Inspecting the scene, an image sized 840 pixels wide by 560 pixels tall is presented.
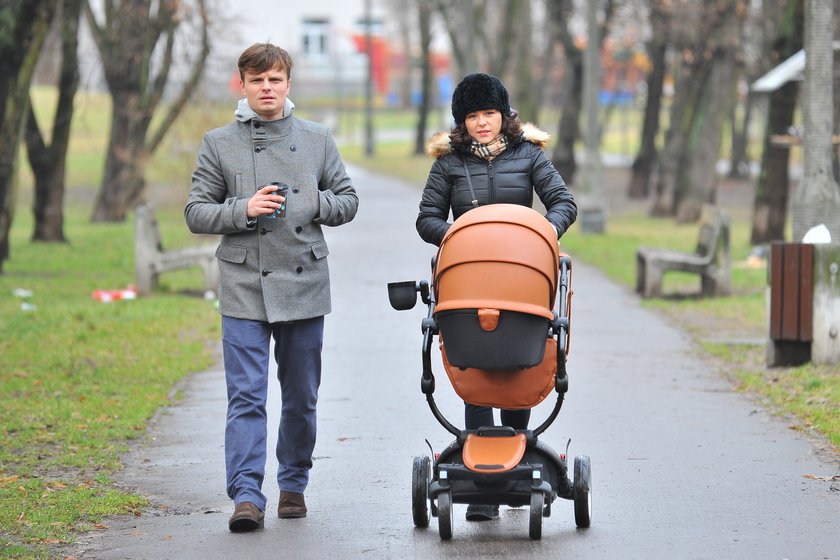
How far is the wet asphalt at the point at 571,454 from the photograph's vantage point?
6191 mm

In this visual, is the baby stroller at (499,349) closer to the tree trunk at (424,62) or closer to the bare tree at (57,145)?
the bare tree at (57,145)

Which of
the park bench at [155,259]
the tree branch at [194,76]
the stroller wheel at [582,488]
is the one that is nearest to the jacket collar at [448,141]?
the stroller wheel at [582,488]

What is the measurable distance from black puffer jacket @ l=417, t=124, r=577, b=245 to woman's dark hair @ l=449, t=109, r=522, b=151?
0.10 feet

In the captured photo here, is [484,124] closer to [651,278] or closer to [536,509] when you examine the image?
[536,509]

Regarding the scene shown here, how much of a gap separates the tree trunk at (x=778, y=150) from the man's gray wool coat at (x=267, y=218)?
14325 mm

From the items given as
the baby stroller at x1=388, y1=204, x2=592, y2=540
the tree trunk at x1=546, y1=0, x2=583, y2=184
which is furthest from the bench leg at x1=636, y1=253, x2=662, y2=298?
the tree trunk at x1=546, y1=0, x2=583, y2=184

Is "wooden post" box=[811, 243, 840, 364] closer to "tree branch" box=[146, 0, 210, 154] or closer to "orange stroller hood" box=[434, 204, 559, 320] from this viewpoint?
"orange stroller hood" box=[434, 204, 559, 320]

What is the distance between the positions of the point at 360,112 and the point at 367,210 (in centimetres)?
7311

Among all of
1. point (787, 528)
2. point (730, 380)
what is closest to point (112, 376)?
point (730, 380)

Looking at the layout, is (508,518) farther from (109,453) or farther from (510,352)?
(109,453)

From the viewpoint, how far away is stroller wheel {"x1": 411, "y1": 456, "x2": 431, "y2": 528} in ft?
20.6

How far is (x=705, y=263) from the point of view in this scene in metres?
16.0

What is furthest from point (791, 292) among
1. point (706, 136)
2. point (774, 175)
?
point (706, 136)

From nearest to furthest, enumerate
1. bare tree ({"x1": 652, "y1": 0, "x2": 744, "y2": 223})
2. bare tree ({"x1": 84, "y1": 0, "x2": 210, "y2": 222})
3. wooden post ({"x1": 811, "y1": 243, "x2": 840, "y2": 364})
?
wooden post ({"x1": 811, "y1": 243, "x2": 840, "y2": 364}) < bare tree ({"x1": 84, "y1": 0, "x2": 210, "y2": 222}) < bare tree ({"x1": 652, "y1": 0, "x2": 744, "y2": 223})
